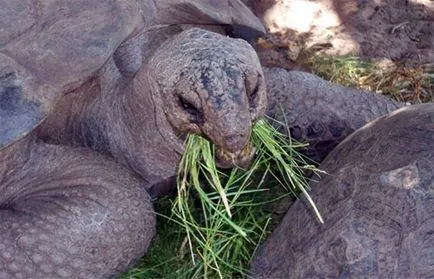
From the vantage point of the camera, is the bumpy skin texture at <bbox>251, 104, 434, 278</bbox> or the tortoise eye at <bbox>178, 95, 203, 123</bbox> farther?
the tortoise eye at <bbox>178, 95, 203, 123</bbox>

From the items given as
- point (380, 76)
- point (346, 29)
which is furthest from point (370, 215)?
point (346, 29)

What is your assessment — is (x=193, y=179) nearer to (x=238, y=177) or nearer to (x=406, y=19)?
(x=238, y=177)

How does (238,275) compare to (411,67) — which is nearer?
A: (238,275)

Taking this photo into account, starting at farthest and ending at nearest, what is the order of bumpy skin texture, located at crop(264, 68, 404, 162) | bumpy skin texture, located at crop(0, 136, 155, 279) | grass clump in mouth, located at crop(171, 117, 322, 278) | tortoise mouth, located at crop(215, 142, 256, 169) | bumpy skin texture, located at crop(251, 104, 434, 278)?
bumpy skin texture, located at crop(264, 68, 404, 162) → grass clump in mouth, located at crop(171, 117, 322, 278) → bumpy skin texture, located at crop(0, 136, 155, 279) → tortoise mouth, located at crop(215, 142, 256, 169) → bumpy skin texture, located at crop(251, 104, 434, 278)

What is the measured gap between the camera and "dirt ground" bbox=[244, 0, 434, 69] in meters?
4.43

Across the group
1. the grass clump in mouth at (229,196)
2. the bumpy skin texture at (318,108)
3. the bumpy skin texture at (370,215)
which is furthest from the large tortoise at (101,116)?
the bumpy skin texture at (318,108)

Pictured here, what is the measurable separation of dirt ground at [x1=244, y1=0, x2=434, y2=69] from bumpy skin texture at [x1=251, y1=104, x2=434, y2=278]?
5.11 feet

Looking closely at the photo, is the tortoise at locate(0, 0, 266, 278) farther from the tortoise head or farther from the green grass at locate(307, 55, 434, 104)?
the green grass at locate(307, 55, 434, 104)

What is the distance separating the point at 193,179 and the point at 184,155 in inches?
3.7

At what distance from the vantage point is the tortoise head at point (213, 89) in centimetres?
254

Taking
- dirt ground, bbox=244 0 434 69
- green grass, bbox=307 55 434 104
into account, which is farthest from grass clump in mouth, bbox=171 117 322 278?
dirt ground, bbox=244 0 434 69

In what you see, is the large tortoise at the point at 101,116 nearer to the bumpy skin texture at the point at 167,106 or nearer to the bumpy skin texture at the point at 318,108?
the bumpy skin texture at the point at 167,106

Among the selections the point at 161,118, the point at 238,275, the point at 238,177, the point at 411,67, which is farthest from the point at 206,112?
the point at 411,67

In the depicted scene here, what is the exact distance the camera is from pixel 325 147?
135 inches
